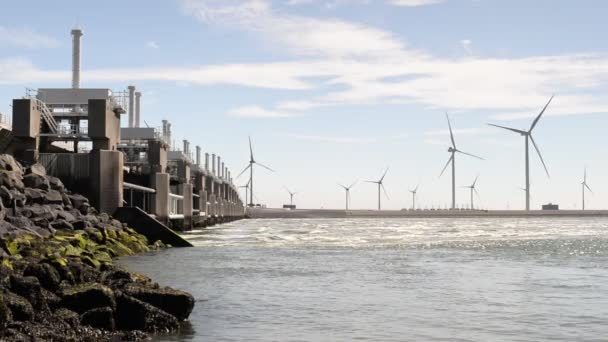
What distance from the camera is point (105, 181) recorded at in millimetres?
52438

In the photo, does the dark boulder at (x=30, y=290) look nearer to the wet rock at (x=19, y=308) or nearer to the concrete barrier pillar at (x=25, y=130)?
the wet rock at (x=19, y=308)

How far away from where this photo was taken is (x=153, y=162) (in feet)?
234

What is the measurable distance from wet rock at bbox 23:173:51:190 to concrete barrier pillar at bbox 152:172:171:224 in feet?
69.1

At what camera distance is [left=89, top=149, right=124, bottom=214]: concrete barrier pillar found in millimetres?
52000

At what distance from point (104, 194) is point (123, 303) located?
34173mm

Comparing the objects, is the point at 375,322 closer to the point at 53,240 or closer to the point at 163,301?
the point at 163,301

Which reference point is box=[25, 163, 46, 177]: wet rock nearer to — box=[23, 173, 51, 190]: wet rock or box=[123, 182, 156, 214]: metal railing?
box=[23, 173, 51, 190]: wet rock

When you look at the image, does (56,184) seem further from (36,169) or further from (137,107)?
(137,107)

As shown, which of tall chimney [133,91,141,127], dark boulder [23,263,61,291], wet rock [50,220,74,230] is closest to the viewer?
dark boulder [23,263,61,291]

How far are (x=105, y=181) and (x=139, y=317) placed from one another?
34.8m

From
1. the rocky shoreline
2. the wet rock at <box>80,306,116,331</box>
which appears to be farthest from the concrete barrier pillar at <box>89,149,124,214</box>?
the wet rock at <box>80,306,116,331</box>

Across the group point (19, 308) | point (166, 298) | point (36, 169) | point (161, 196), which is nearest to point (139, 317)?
point (166, 298)

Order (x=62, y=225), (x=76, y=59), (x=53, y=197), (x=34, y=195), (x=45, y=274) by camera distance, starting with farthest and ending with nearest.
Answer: (x=76, y=59) < (x=53, y=197) < (x=34, y=195) < (x=62, y=225) < (x=45, y=274)

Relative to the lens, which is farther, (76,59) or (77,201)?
(76,59)
